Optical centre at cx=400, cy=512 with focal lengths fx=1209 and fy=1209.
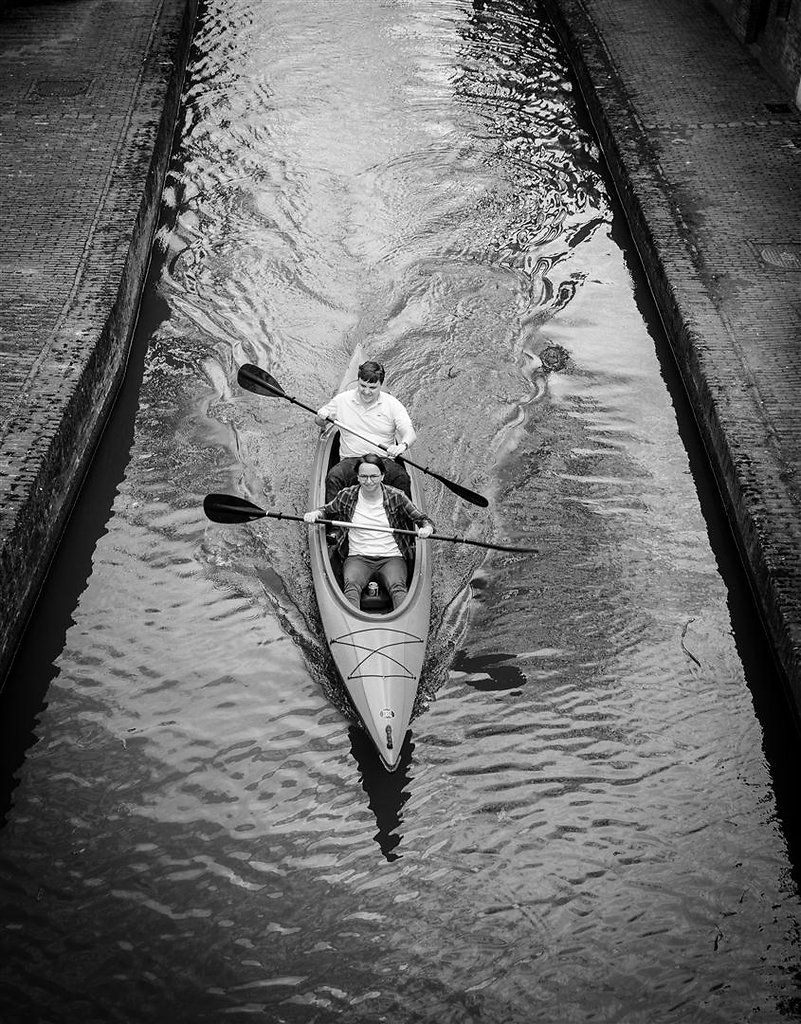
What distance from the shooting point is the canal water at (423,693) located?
693 centimetres

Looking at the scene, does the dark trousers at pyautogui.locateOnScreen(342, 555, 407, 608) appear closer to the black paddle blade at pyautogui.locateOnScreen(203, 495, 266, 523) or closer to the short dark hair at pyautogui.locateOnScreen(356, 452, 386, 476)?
the short dark hair at pyautogui.locateOnScreen(356, 452, 386, 476)

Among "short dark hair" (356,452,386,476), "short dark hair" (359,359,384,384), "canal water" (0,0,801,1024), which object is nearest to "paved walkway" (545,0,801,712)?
"canal water" (0,0,801,1024)

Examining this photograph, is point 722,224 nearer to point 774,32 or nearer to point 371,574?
point 774,32

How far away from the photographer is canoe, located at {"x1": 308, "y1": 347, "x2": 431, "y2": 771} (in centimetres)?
794

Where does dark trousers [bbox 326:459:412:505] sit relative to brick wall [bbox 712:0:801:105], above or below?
below

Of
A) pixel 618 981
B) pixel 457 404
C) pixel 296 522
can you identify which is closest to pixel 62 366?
pixel 296 522

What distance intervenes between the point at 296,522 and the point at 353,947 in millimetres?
3931

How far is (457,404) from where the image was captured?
11391 millimetres

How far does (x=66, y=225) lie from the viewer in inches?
493

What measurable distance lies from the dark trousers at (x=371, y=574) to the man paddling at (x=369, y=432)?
887 mm

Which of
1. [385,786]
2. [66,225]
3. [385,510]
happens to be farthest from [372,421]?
[66,225]

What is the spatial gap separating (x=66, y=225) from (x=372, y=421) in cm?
481

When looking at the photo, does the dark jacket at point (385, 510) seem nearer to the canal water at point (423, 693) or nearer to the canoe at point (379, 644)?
the canoe at point (379, 644)

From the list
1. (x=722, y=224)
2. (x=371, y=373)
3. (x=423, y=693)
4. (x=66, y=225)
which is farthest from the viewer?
(x=722, y=224)
